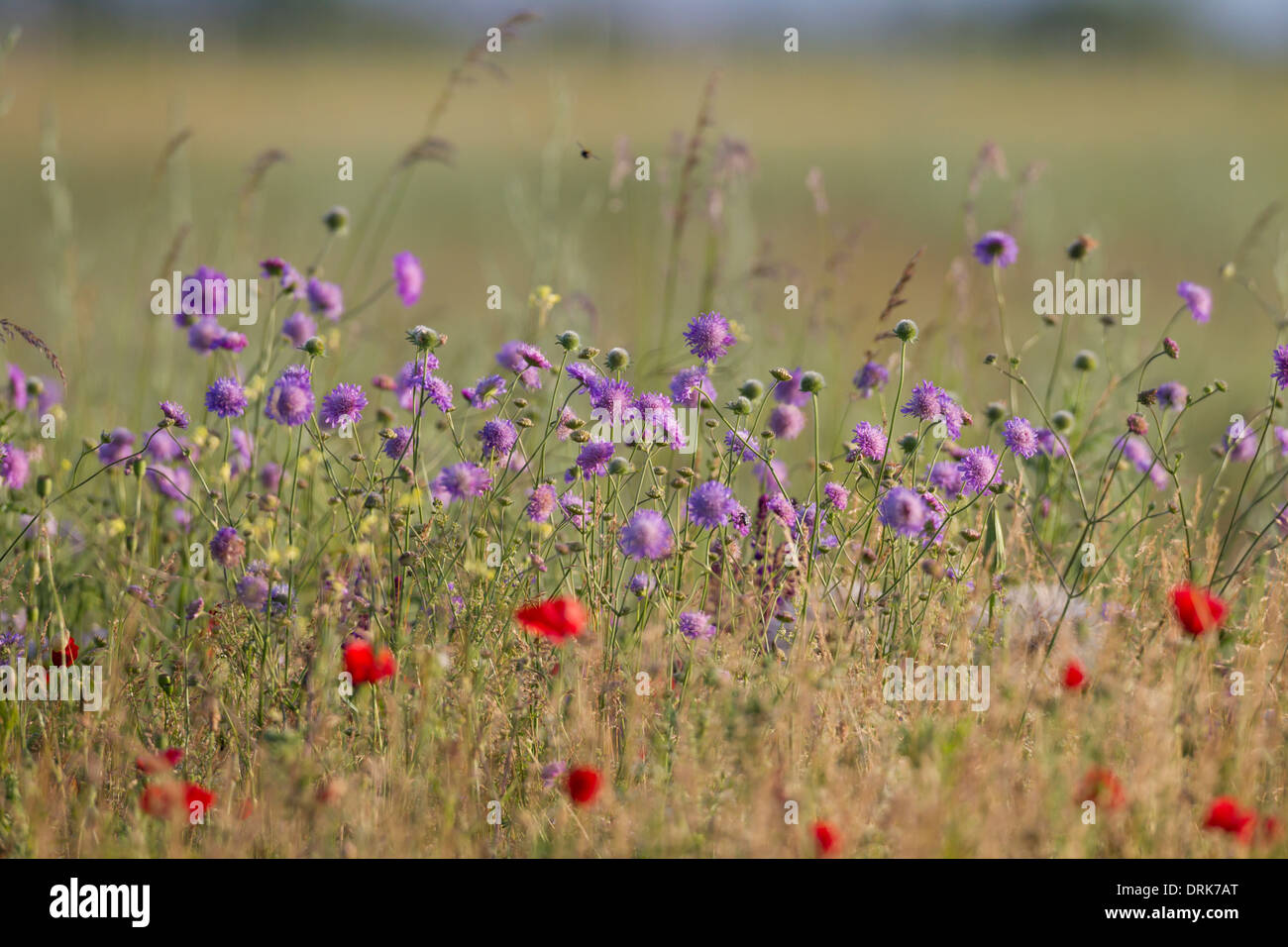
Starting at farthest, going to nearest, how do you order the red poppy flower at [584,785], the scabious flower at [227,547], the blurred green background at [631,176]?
the blurred green background at [631,176], the scabious flower at [227,547], the red poppy flower at [584,785]

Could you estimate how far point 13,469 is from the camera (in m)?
3.20

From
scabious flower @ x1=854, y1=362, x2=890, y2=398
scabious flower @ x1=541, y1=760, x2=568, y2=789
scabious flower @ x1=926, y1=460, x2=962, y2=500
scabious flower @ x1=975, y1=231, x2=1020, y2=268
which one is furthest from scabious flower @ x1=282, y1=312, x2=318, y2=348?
scabious flower @ x1=975, y1=231, x2=1020, y2=268

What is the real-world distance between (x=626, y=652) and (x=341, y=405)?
0.94 meters

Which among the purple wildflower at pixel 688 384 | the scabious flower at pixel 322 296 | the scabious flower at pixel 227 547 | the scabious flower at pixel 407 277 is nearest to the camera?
the scabious flower at pixel 227 547

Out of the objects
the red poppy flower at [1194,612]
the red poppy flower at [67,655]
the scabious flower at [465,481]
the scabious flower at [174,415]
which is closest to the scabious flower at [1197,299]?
the red poppy flower at [1194,612]

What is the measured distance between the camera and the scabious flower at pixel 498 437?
2.86 m

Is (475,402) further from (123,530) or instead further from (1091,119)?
(1091,119)

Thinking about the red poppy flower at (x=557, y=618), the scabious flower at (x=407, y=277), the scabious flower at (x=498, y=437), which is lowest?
the red poppy flower at (x=557, y=618)

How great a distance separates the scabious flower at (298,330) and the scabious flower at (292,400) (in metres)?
0.68

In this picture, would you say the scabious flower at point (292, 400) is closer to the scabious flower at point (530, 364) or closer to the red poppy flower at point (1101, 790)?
the scabious flower at point (530, 364)

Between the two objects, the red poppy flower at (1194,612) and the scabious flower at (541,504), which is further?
the scabious flower at (541,504)

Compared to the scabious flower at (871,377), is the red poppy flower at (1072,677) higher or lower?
lower

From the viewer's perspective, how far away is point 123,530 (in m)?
3.22
